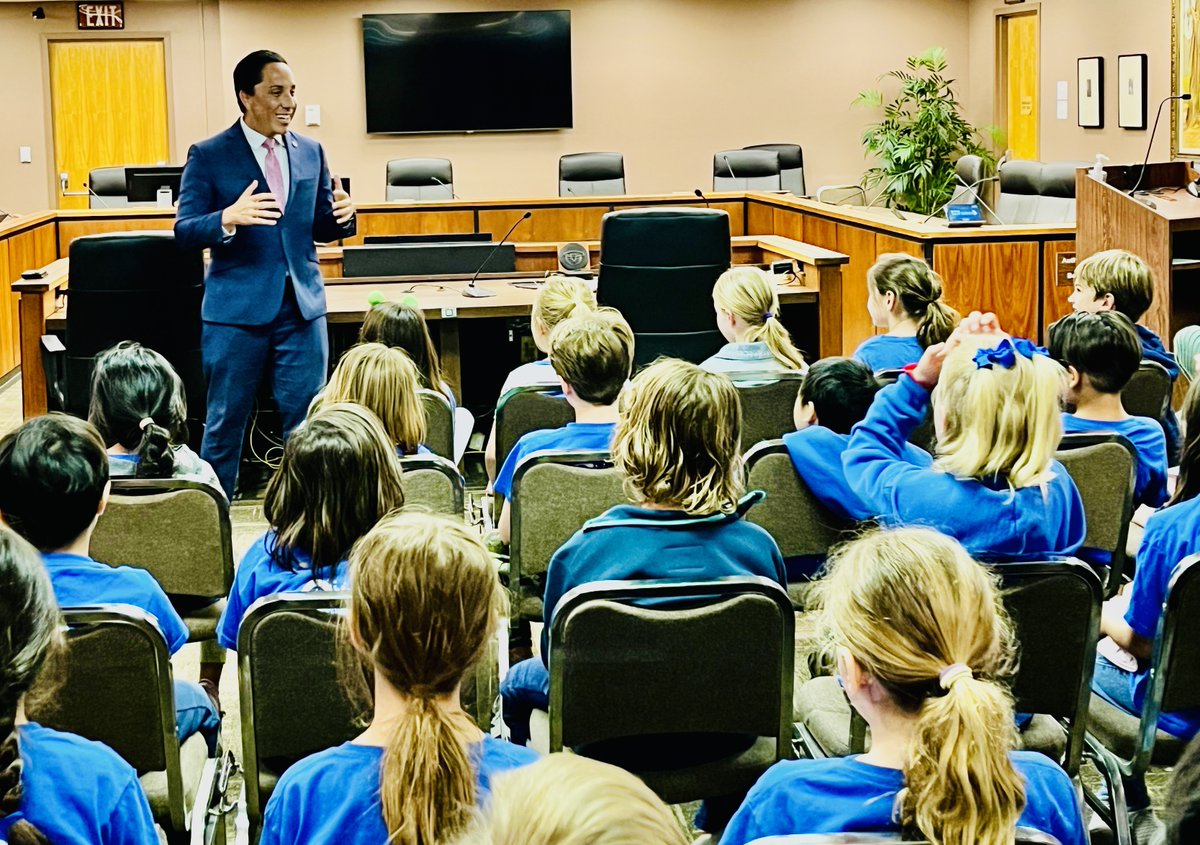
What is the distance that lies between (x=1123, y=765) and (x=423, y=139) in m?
11.0

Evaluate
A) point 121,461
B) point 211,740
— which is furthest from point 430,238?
point 211,740

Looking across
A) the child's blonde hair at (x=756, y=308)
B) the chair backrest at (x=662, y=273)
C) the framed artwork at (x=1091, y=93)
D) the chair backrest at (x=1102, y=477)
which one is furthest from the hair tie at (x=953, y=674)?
the framed artwork at (x=1091, y=93)

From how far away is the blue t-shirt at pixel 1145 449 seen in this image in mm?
3303

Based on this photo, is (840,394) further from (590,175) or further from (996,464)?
(590,175)

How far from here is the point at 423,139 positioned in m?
12.7

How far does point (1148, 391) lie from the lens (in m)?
3.96

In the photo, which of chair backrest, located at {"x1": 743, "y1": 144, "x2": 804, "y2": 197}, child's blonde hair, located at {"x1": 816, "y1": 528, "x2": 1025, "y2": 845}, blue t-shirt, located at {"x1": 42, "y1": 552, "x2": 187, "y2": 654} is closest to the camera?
child's blonde hair, located at {"x1": 816, "y1": 528, "x2": 1025, "y2": 845}

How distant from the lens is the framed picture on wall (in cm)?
1014

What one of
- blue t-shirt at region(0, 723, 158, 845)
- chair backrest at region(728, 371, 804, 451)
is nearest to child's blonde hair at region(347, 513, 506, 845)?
blue t-shirt at region(0, 723, 158, 845)

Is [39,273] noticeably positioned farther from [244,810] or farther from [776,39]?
[776,39]

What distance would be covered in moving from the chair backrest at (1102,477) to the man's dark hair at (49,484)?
1838 mm

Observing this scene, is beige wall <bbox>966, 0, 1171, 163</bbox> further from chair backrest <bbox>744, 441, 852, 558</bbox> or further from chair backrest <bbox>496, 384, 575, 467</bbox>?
chair backrest <bbox>744, 441, 852, 558</bbox>

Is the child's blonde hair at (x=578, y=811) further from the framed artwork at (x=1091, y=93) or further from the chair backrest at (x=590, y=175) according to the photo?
the framed artwork at (x=1091, y=93)

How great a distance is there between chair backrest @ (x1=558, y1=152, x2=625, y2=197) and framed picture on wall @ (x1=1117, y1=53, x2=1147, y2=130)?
11.9ft
